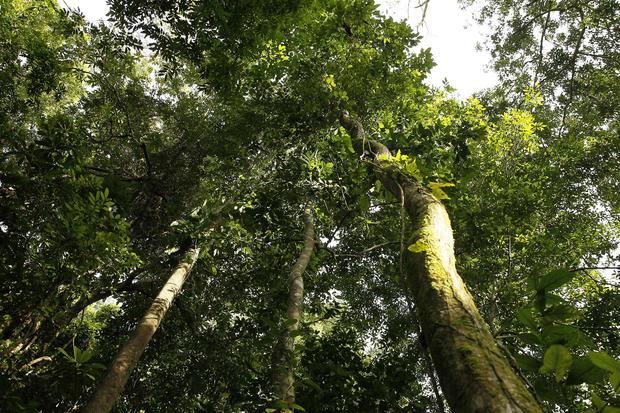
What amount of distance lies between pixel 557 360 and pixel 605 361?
15 cm

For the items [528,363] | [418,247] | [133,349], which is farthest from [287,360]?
[133,349]

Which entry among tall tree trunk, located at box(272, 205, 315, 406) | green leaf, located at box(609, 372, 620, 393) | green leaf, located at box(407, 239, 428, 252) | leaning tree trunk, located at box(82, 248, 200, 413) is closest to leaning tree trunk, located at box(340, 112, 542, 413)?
green leaf, located at box(407, 239, 428, 252)

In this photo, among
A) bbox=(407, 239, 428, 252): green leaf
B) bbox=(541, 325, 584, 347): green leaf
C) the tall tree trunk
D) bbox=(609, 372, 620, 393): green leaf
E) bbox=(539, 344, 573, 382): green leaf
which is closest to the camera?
bbox=(609, 372, 620, 393): green leaf

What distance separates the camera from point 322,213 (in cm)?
685

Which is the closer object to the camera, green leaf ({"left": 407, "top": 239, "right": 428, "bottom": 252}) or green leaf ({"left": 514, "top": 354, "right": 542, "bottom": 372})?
green leaf ({"left": 514, "top": 354, "right": 542, "bottom": 372})

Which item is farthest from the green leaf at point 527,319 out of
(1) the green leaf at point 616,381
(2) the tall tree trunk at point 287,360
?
(2) the tall tree trunk at point 287,360

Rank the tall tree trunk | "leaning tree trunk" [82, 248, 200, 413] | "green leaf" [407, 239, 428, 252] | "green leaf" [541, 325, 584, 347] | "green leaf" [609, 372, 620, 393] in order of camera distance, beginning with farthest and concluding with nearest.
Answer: "leaning tree trunk" [82, 248, 200, 413], the tall tree trunk, "green leaf" [407, 239, 428, 252], "green leaf" [541, 325, 584, 347], "green leaf" [609, 372, 620, 393]

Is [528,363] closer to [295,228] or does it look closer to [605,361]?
[605,361]

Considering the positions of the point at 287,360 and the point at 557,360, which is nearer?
the point at 557,360

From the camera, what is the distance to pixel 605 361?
48.1 inches

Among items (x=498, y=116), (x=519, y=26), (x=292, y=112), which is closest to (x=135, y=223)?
(x=292, y=112)

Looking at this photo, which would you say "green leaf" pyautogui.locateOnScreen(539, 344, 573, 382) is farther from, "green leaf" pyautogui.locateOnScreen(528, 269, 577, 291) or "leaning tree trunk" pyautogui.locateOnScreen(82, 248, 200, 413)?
"leaning tree trunk" pyautogui.locateOnScreen(82, 248, 200, 413)

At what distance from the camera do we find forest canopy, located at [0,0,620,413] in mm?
2422

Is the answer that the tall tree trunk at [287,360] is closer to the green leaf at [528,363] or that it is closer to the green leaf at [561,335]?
the green leaf at [528,363]
